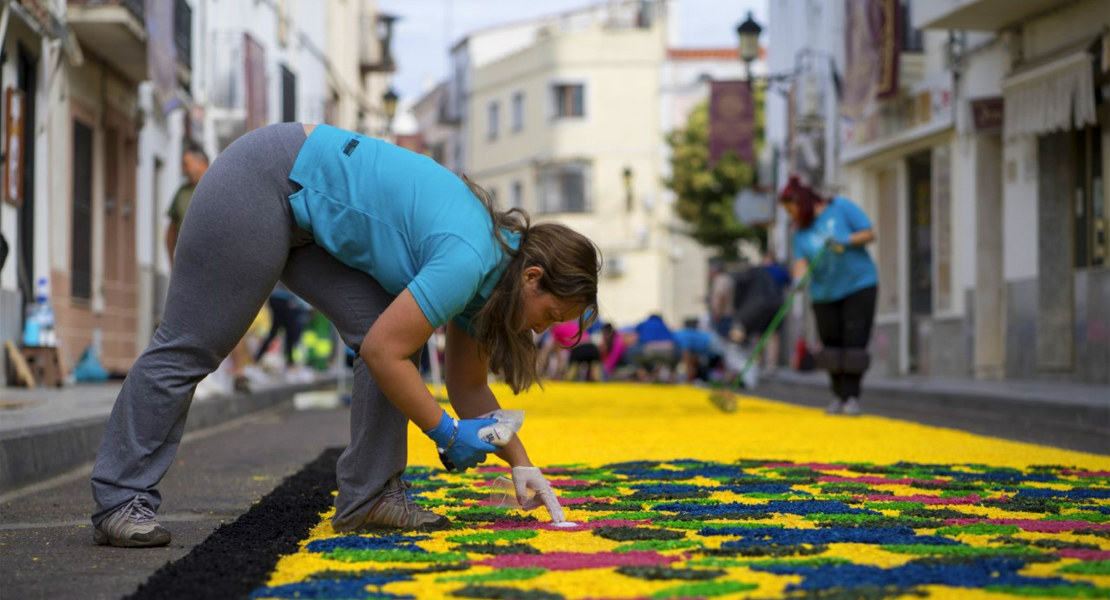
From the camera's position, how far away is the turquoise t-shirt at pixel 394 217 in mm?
3781

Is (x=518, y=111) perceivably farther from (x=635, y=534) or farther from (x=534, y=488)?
(x=635, y=534)

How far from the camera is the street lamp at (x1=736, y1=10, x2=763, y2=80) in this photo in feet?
74.8

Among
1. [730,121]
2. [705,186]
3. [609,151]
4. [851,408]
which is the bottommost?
[851,408]

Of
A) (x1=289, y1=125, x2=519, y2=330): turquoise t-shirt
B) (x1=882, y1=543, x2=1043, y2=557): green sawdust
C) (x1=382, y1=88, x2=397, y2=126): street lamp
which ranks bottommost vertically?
(x1=882, y1=543, x2=1043, y2=557): green sawdust

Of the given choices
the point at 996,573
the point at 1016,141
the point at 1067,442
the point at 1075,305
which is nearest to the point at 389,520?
the point at 996,573

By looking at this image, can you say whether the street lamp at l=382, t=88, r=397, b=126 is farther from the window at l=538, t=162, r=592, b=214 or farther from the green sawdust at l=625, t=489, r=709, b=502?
the window at l=538, t=162, r=592, b=214

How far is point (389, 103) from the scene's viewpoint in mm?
25234

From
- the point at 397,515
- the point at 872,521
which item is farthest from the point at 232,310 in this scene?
the point at 872,521

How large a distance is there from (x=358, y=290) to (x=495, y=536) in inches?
29.7

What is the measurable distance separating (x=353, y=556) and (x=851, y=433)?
5.45 m

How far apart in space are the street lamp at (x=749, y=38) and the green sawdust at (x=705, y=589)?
2024 centimetres

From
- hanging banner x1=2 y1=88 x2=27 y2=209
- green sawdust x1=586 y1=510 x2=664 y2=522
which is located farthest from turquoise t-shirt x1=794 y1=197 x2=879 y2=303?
hanging banner x1=2 y1=88 x2=27 y2=209

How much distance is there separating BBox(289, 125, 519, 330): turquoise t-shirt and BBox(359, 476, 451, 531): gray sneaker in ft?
1.77

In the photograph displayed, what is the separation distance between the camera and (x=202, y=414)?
1025 cm
